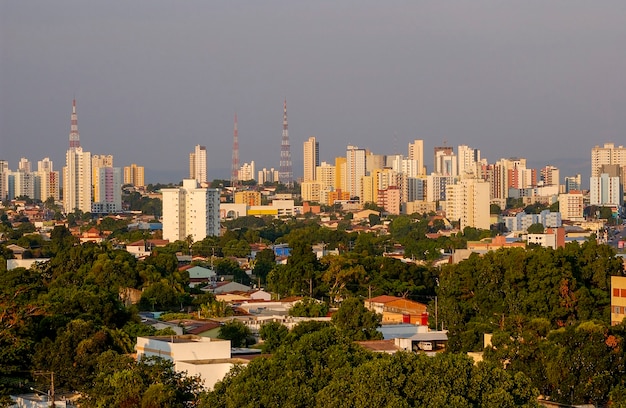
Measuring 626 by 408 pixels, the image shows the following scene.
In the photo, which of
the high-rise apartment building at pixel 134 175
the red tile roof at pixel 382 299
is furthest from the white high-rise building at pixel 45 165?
the red tile roof at pixel 382 299

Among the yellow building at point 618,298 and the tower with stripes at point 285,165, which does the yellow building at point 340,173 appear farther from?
the yellow building at point 618,298

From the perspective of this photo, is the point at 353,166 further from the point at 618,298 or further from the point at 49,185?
the point at 618,298

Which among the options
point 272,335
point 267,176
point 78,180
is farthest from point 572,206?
point 272,335

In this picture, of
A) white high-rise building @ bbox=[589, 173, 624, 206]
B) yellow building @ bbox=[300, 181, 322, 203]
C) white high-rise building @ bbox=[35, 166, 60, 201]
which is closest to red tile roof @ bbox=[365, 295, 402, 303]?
white high-rise building @ bbox=[589, 173, 624, 206]

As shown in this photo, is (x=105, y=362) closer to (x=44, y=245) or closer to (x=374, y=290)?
(x=374, y=290)

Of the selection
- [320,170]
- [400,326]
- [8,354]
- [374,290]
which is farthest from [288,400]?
[320,170]

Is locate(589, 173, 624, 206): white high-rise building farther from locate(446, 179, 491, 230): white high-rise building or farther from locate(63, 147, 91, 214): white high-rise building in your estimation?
locate(63, 147, 91, 214): white high-rise building
